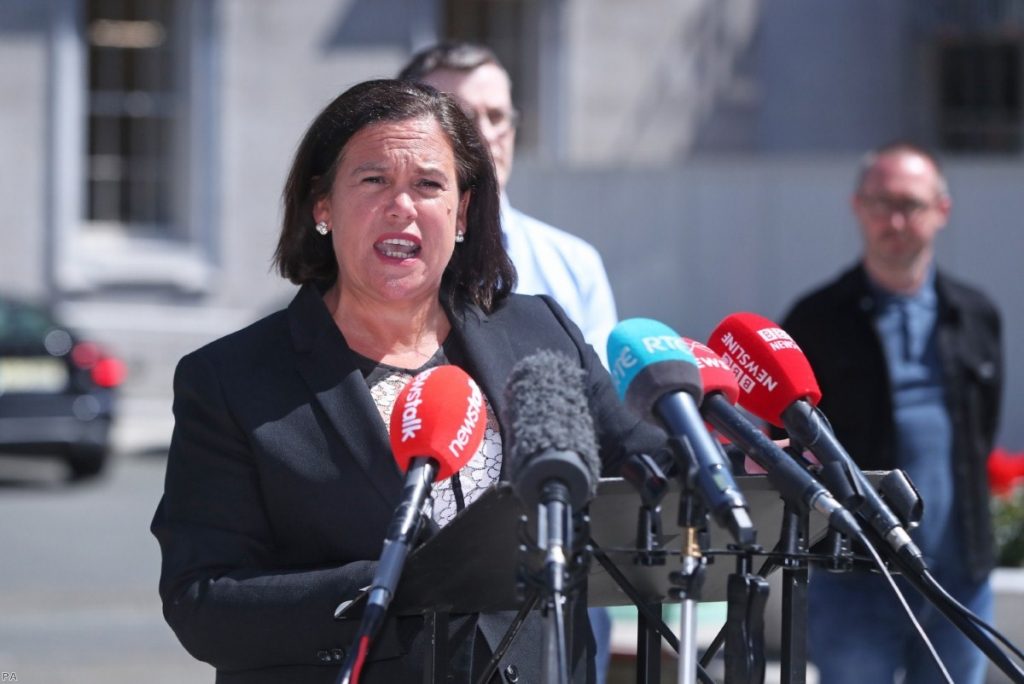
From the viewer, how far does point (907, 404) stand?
4.92 metres

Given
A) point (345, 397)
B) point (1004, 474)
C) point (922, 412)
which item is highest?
point (345, 397)

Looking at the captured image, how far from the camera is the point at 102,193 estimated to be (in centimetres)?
1717

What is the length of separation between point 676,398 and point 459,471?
2.39ft

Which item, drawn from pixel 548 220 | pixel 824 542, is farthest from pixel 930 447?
pixel 548 220

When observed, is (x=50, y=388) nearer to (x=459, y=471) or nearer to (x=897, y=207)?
(x=897, y=207)

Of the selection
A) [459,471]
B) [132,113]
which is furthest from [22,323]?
[459,471]

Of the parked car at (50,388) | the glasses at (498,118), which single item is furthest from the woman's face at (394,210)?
the parked car at (50,388)

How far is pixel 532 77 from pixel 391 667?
15629 mm

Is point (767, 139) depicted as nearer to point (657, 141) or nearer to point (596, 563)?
point (657, 141)

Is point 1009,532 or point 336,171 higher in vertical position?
point 336,171

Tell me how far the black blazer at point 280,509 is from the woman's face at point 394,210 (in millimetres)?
160

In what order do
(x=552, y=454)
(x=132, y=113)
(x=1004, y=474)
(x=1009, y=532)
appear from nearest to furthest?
(x=552, y=454), (x=1009, y=532), (x=1004, y=474), (x=132, y=113)

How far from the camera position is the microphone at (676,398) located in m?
2.22

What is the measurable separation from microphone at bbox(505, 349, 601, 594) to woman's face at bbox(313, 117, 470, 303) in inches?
27.6
